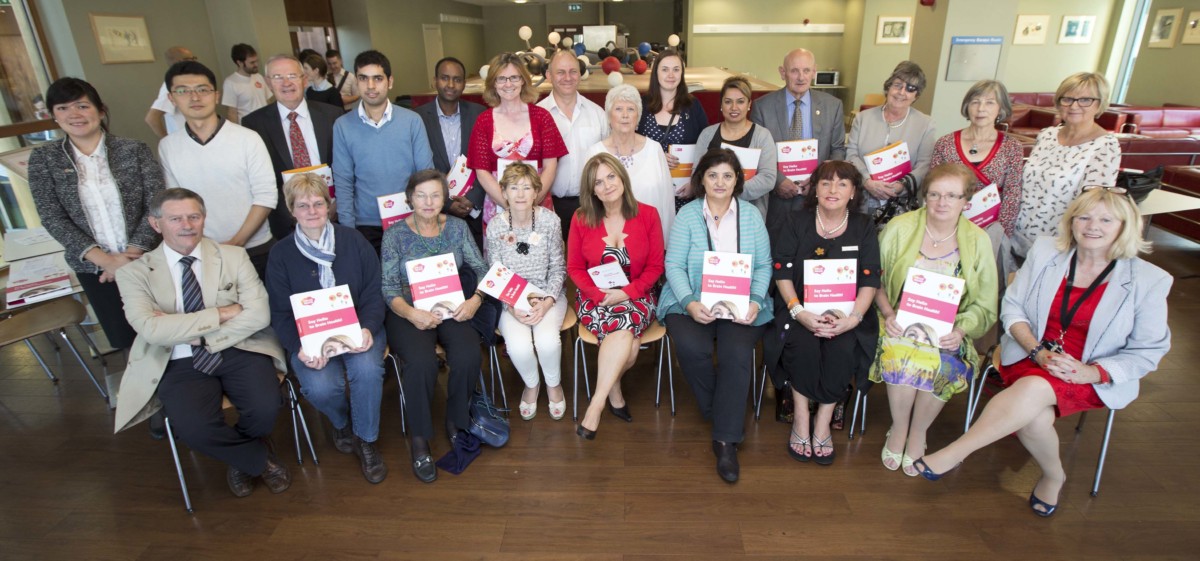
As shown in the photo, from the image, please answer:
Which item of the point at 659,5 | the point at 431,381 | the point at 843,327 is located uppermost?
the point at 659,5

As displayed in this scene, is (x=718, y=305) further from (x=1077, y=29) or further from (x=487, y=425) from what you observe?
(x=1077, y=29)

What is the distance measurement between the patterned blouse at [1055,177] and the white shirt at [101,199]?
4344mm

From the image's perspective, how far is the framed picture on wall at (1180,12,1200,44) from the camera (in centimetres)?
855

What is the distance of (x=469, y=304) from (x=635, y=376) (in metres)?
1.15

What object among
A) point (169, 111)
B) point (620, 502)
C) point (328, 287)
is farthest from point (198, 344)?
point (169, 111)

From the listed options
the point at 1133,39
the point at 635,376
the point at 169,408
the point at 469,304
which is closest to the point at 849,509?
the point at 635,376

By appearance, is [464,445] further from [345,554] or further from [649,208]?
[649,208]

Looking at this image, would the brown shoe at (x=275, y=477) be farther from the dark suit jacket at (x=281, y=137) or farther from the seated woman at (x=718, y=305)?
the seated woman at (x=718, y=305)

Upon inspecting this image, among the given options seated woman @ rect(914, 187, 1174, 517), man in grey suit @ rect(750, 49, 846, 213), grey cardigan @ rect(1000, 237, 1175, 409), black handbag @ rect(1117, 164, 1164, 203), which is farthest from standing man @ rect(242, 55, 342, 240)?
black handbag @ rect(1117, 164, 1164, 203)

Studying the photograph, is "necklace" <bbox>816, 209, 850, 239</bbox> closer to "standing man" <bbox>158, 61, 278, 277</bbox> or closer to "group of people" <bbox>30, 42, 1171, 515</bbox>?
"group of people" <bbox>30, 42, 1171, 515</bbox>

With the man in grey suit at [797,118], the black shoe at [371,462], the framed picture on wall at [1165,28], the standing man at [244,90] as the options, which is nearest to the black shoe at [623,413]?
the black shoe at [371,462]

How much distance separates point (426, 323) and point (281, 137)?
1376mm

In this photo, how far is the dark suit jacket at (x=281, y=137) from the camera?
3.12 metres

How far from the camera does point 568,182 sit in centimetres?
345
